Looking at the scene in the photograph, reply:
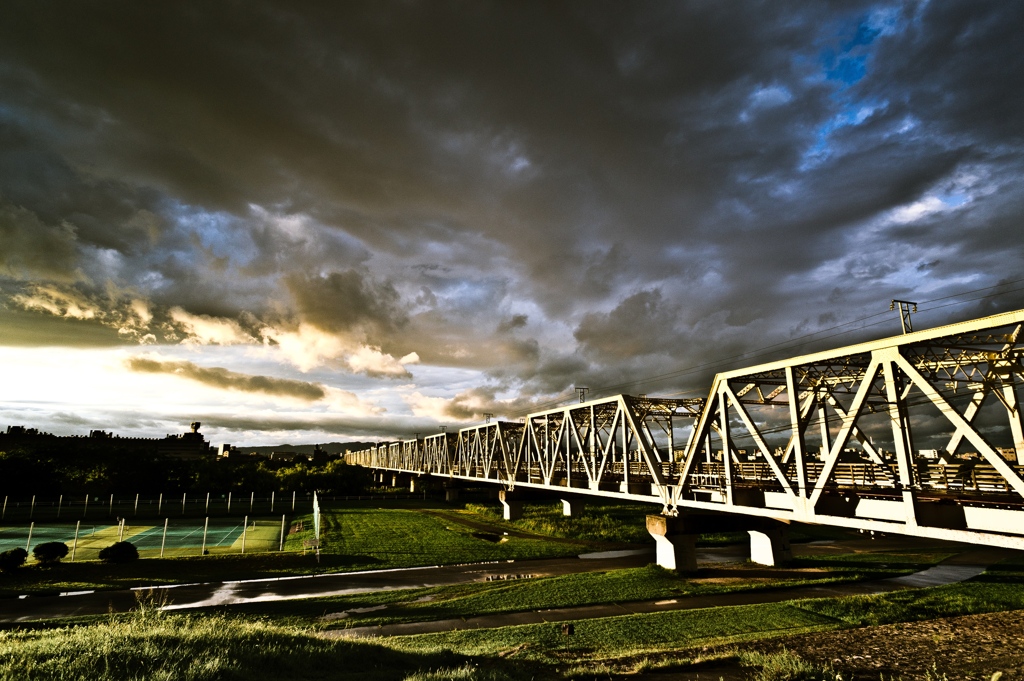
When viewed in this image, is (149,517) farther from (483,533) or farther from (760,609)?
(760,609)

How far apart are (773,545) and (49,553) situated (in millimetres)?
53492

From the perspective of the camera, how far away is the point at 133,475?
9438cm

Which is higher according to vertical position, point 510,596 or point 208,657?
point 208,657

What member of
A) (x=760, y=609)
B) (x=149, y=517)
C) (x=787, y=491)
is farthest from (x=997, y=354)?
(x=149, y=517)

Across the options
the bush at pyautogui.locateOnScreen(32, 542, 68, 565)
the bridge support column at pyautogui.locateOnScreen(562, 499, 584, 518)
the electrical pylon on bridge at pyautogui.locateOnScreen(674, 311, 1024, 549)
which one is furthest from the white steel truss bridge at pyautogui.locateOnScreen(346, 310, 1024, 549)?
the bush at pyautogui.locateOnScreen(32, 542, 68, 565)

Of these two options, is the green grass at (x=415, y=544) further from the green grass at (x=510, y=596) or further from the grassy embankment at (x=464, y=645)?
the grassy embankment at (x=464, y=645)

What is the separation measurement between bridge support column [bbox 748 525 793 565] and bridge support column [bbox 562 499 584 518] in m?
29.9

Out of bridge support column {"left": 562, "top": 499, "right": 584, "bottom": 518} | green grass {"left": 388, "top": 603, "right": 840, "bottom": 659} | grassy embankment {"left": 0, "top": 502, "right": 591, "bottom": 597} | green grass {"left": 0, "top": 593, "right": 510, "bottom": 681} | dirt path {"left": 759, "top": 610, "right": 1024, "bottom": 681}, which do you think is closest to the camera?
green grass {"left": 0, "top": 593, "right": 510, "bottom": 681}

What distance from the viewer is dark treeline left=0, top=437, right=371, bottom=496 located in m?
86.8

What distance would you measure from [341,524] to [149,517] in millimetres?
31863

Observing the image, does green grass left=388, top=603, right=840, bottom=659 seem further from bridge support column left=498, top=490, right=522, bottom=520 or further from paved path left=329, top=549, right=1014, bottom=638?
bridge support column left=498, top=490, right=522, bottom=520

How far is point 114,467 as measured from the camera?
325 feet

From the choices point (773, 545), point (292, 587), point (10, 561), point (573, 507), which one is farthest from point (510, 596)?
point (573, 507)

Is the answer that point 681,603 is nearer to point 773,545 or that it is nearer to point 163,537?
point 773,545
